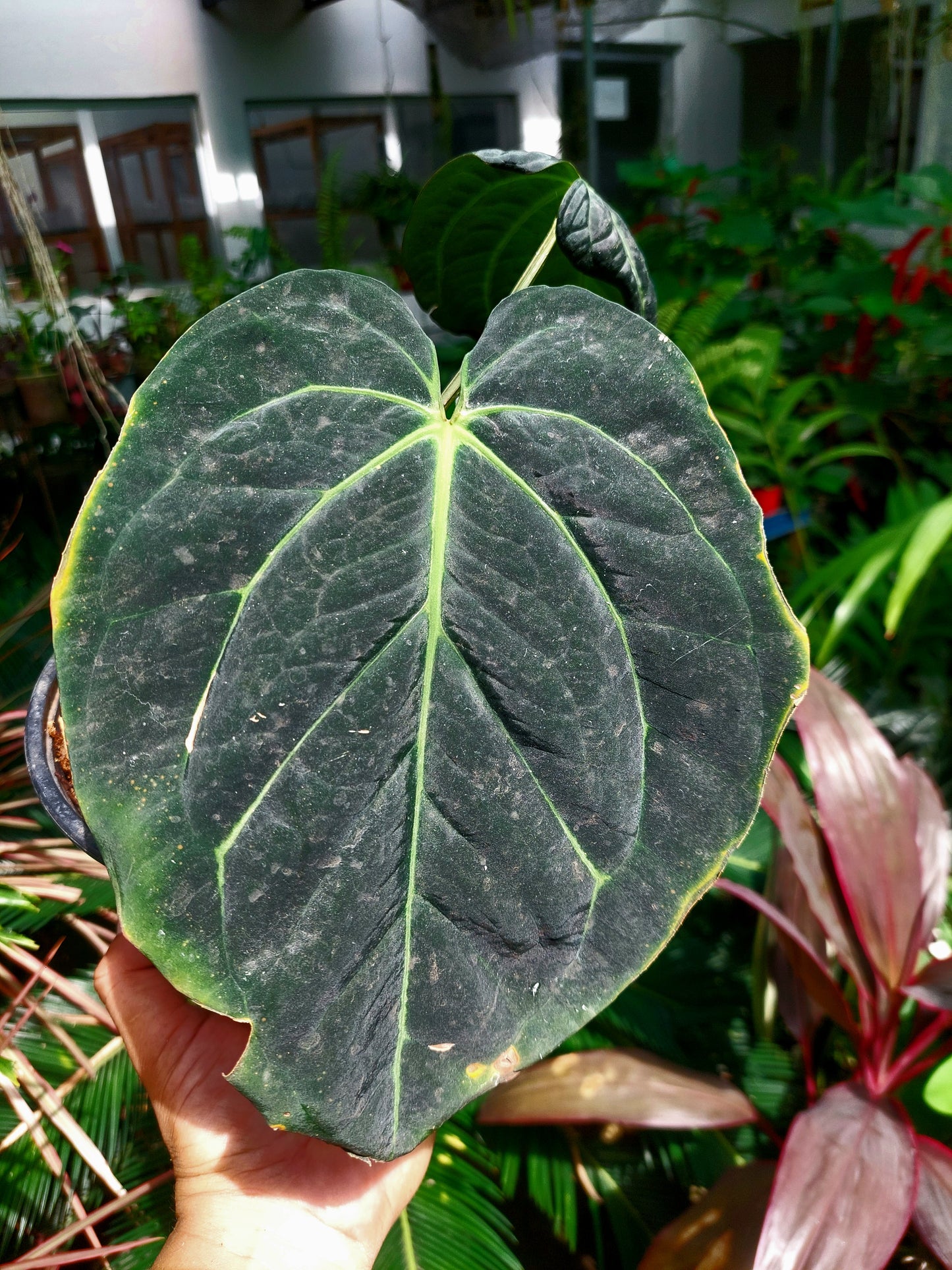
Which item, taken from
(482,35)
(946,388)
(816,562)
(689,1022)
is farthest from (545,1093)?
(482,35)

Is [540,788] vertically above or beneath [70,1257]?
above

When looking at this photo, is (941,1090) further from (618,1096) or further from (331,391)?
(331,391)

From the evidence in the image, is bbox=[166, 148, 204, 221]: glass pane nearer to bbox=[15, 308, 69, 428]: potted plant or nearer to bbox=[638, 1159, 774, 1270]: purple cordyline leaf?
bbox=[15, 308, 69, 428]: potted plant

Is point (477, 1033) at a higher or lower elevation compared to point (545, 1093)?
higher

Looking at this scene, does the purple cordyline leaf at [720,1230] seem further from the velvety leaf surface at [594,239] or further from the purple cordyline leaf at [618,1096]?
the velvety leaf surface at [594,239]

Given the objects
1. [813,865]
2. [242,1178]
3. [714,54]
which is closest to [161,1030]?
[242,1178]

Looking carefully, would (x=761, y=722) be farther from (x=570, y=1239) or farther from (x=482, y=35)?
(x=482, y=35)
